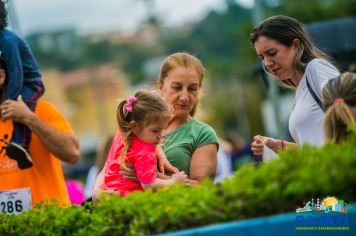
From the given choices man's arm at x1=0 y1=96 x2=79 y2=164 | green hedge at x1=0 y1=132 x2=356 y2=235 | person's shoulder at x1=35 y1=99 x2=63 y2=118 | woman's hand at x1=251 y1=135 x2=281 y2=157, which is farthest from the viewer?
person's shoulder at x1=35 y1=99 x2=63 y2=118

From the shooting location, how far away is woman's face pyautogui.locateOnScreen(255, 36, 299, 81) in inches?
209

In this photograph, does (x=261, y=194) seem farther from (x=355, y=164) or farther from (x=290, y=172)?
(x=355, y=164)

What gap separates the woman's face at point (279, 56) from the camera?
530cm

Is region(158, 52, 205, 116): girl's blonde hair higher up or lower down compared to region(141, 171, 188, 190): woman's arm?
higher up

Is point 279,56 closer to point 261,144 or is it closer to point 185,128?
point 261,144

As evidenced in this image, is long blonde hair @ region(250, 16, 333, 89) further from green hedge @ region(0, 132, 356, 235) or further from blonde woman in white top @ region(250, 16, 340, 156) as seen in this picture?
green hedge @ region(0, 132, 356, 235)

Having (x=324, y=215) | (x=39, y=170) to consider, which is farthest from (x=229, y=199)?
(x=39, y=170)

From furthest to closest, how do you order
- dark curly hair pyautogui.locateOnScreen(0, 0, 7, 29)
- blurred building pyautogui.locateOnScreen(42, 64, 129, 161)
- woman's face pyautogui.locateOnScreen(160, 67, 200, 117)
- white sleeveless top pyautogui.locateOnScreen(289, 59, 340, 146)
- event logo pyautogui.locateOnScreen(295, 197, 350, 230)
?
blurred building pyautogui.locateOnScreen(42, 64, 129, 161), dark curly hair pyautogui.locateOnScreen(0, 0, 7, 29), woman's face pyautogui.locateOnScreen(160, 67, 200, 117), white sleeveless top pyautogui.locateOnScreen(289, 59, 340, 146), event logo pyautogui.locateOnScreen(295, 197, 350, 230)

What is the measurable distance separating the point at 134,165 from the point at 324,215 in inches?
52.8

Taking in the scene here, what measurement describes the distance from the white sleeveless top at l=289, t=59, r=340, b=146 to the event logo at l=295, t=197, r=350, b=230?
2.40 feet

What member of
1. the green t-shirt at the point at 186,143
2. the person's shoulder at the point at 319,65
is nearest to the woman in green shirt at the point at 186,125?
the green t-shirt at the point at 186,143

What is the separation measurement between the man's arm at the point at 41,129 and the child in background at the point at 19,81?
56 millimetres

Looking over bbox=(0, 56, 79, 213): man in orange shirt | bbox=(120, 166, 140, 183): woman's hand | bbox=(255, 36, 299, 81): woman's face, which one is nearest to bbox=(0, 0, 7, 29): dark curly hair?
bbox=(0, 56, 79, 213): man in orange shirt

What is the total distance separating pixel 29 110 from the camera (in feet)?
20.5
